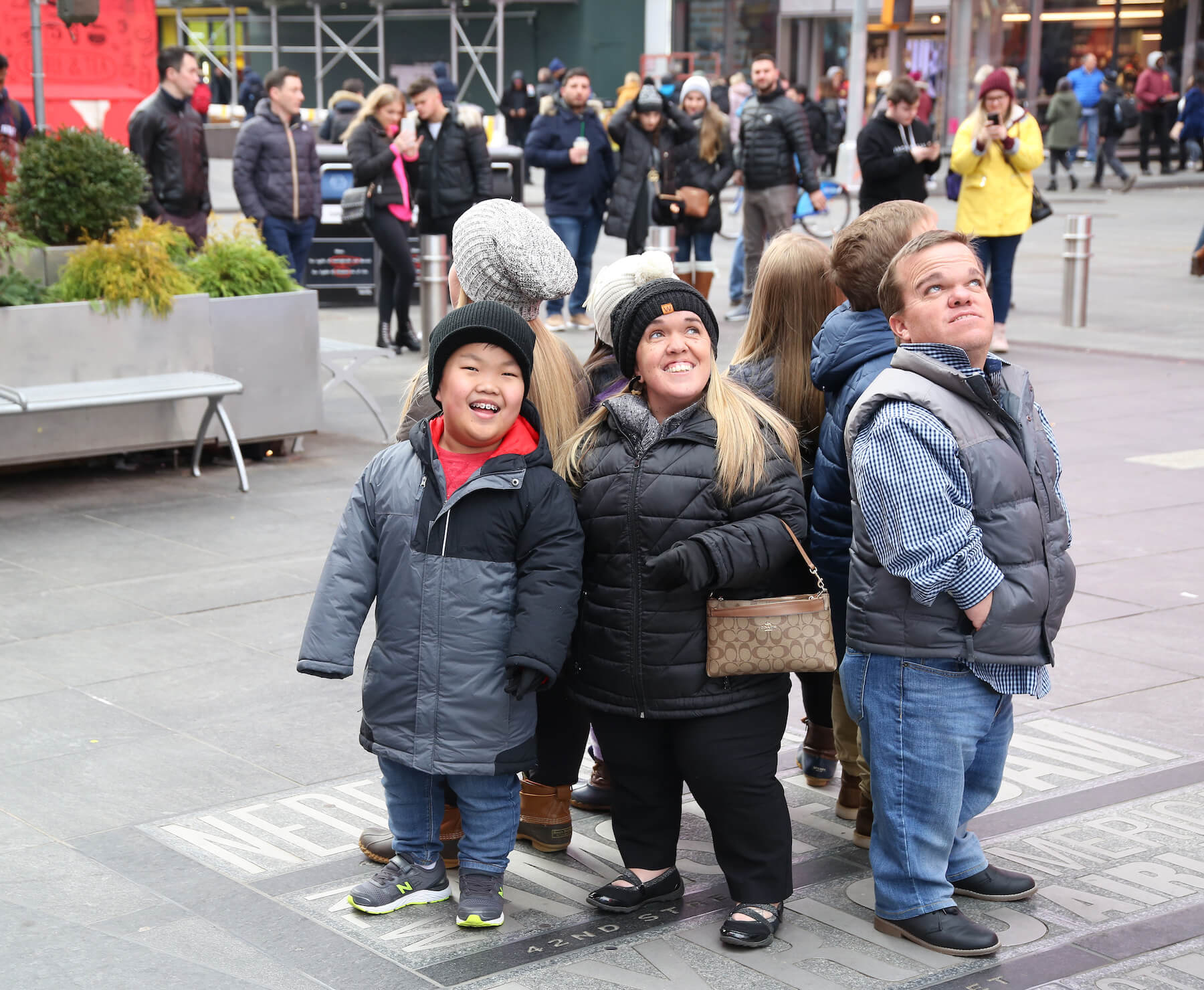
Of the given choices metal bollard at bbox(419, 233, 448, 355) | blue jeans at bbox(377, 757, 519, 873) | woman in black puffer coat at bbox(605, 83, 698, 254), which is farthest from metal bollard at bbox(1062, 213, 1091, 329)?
blue jeans at bbox(377, 757, 519, 873)

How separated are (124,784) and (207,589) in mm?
2107

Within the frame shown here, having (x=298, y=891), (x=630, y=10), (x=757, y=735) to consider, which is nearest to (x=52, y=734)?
(x=298, y=891)

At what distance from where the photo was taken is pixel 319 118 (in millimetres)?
34438

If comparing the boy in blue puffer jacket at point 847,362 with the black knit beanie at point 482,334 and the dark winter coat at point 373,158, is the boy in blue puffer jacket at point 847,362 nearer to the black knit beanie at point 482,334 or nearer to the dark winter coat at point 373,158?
the black knit beanie at point 482,334

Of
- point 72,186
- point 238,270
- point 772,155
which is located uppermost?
point 772,155

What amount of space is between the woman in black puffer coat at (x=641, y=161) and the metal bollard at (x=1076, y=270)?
3423 millimetres

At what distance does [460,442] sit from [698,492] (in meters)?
0.61

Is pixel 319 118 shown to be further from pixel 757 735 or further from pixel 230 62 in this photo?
pixel 757 735

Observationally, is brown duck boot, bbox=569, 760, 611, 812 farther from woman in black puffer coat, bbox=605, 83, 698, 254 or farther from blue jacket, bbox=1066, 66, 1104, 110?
blue jacket, bbox=1066, 66, 1104, 110

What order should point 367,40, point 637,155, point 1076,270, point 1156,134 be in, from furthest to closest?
point 367,40, point 1156,134, point 1076,270, point 637,155

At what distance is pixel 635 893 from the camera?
3928 mm

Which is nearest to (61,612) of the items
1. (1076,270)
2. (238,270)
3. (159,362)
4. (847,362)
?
(159,362)

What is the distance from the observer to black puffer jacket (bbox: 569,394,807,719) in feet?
12.1

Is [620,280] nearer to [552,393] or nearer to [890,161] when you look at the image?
[552,393]
